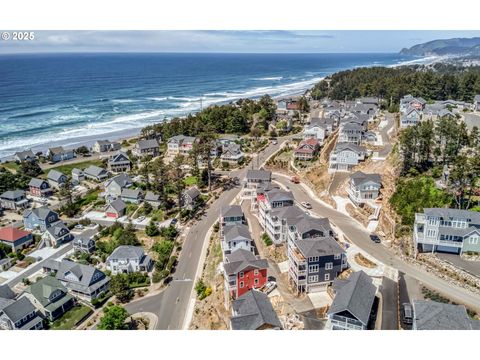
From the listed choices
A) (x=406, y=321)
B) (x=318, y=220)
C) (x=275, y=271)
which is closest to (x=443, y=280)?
(x=406, y=321)

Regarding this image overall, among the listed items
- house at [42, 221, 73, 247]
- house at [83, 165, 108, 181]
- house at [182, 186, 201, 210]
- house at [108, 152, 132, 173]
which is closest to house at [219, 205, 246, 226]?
house at [182, 186, 201, 210]

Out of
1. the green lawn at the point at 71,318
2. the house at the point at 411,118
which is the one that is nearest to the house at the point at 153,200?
the green lawn at the point at 71,318

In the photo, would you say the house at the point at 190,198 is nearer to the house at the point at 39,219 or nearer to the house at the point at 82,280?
the house at the point at 82,280

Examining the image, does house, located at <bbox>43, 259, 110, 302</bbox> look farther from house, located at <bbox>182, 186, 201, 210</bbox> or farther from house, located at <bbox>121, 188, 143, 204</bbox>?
Answer: house, located at <bbox>121, 188, 143, 204</bbox>

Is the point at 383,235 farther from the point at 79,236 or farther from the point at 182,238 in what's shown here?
Answer: the point at 79,236

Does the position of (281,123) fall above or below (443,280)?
above

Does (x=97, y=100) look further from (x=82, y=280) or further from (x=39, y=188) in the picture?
(x=82, y=280)
